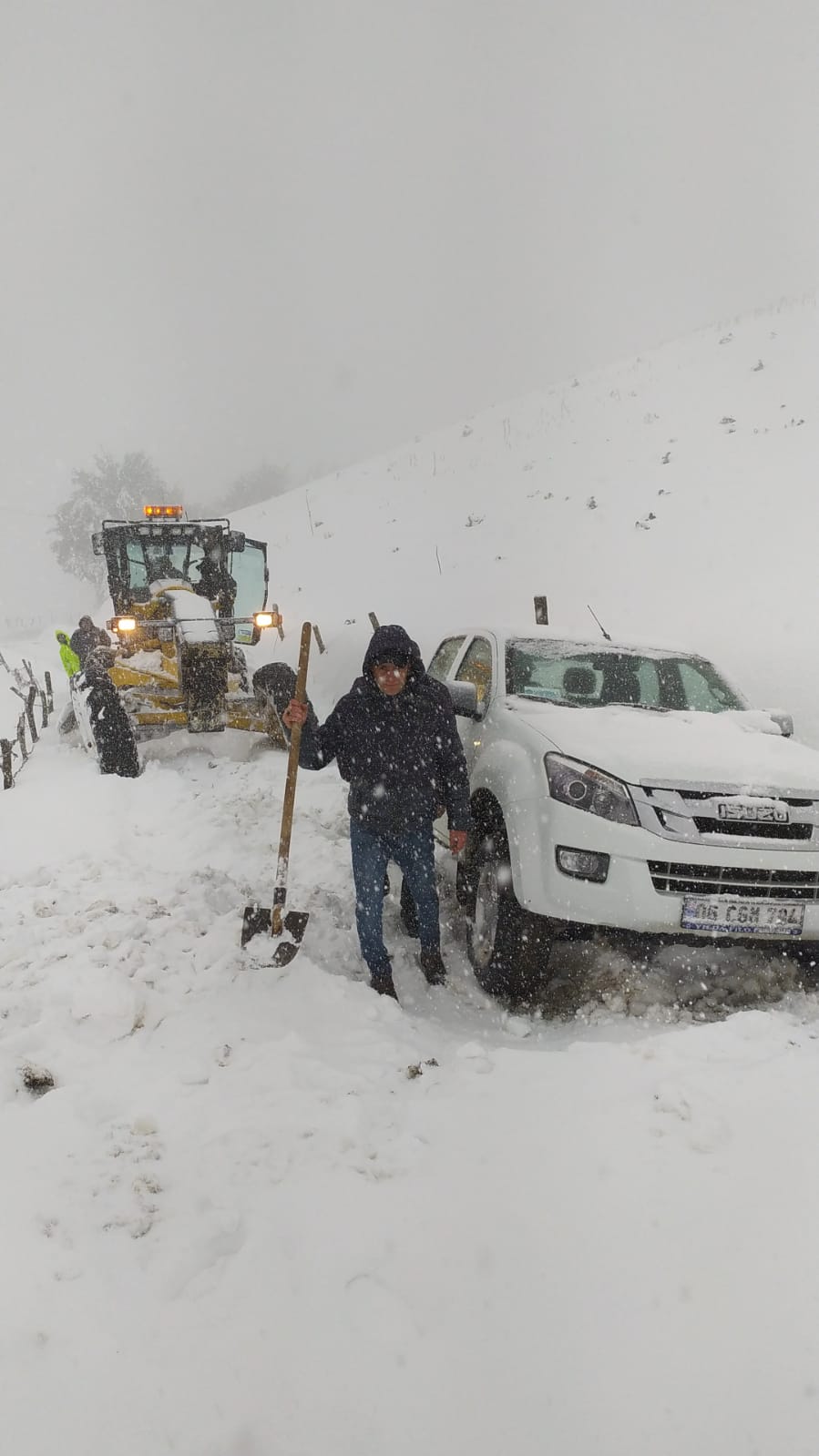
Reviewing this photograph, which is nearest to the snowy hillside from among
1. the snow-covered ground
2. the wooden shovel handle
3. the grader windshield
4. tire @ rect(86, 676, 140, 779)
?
the wooden shovel handle

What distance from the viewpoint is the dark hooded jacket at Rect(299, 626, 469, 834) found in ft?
12.5

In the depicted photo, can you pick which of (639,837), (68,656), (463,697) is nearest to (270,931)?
(463,697)

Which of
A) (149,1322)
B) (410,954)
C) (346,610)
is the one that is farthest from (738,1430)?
(346,610)

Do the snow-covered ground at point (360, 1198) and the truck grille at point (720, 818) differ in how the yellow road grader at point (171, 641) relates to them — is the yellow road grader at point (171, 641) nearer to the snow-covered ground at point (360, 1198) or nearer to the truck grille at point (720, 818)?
the snow-covered ground at point (360, 1198)

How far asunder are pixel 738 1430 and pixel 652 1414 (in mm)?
181

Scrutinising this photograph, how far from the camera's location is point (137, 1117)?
2668 millimetres

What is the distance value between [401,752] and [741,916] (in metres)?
1.71

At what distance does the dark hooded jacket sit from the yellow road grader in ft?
14.4

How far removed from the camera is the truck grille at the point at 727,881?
320 cm

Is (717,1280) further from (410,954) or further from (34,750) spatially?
(34,750)

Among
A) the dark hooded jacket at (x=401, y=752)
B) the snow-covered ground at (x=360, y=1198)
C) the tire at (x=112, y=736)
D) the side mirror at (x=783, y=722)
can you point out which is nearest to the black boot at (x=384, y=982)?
the snow-covered ground at (x=360, y=1198)

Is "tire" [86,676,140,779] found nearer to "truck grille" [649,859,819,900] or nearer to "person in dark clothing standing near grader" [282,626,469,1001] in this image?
"person in dark clothing standing near grader" [282,626,469,1001]

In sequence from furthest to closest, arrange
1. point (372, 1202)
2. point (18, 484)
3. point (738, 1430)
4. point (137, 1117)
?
point (18, 484), point (137, 1117), point (372, 1202), point (738, 1430)

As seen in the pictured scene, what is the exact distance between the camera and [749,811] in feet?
10.6
